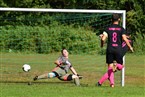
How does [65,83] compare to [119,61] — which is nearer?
[119,61]

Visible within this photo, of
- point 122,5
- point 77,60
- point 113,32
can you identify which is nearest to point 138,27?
point 122,5

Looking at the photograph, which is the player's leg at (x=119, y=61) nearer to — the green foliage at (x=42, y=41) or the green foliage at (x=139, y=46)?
the green foliage at (x=42, y=41)

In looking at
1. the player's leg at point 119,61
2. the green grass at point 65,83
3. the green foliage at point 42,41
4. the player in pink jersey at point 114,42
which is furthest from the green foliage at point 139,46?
the player in pink jersey at point 114,42

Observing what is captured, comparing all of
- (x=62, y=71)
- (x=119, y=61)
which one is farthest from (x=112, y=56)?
(x=62, y=71)

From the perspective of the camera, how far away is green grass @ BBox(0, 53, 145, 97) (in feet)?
35.9

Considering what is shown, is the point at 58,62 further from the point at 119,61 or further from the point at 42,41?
the point at 42,41

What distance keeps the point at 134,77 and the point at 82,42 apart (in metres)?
2.76

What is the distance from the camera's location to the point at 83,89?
38.1 feet

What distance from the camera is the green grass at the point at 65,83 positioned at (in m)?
10.9

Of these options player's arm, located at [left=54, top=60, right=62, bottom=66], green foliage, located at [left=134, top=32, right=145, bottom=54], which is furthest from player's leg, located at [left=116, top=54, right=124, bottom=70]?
green foliage, located at [left=134, top=32, right=145, bottom=54]

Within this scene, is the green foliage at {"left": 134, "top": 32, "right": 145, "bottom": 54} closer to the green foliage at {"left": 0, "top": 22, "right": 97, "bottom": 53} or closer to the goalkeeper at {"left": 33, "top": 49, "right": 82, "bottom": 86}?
the green foliage at {"left": 0, "top": 22, "right": 97, "bottom": 53}

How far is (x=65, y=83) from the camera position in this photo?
15.2 meters

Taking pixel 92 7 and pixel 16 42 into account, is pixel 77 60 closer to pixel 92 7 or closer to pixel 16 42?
pixel 16 42

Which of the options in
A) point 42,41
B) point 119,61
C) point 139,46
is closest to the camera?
point 119,61
